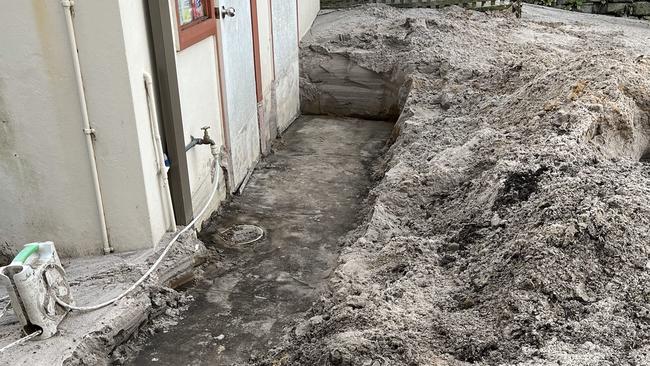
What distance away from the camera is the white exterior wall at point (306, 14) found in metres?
9.08

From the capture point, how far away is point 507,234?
3.56 m

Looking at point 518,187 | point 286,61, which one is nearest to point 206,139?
point 518,187

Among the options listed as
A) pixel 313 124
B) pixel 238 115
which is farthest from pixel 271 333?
pixel 313 124

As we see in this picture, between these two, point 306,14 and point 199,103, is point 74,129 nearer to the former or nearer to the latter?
point 199,103

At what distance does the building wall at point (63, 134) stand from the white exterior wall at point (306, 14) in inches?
215

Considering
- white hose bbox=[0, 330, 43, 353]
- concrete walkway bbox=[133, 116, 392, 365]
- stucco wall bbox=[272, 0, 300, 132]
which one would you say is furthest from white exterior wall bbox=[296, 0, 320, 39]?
white hose bbox=[0, 330, 43, 353]

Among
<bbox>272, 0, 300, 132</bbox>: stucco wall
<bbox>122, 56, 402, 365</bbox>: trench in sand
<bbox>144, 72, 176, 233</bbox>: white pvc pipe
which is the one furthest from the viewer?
<bbox>272, 0, 300, 132</bbox>: stucco wall

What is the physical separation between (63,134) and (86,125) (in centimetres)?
19

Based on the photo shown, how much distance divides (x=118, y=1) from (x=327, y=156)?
13.2 feet

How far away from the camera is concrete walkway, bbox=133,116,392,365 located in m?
3.91

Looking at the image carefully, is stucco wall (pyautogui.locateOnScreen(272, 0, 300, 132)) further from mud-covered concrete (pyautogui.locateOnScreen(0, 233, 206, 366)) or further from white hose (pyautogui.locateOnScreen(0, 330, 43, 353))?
white hose (pyautogui.locateOnScreen(0, 330, 43, 353))

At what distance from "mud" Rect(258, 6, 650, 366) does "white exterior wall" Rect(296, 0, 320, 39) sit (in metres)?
2.74

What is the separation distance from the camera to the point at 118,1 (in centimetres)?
367

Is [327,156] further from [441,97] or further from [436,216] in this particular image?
[436,216]
